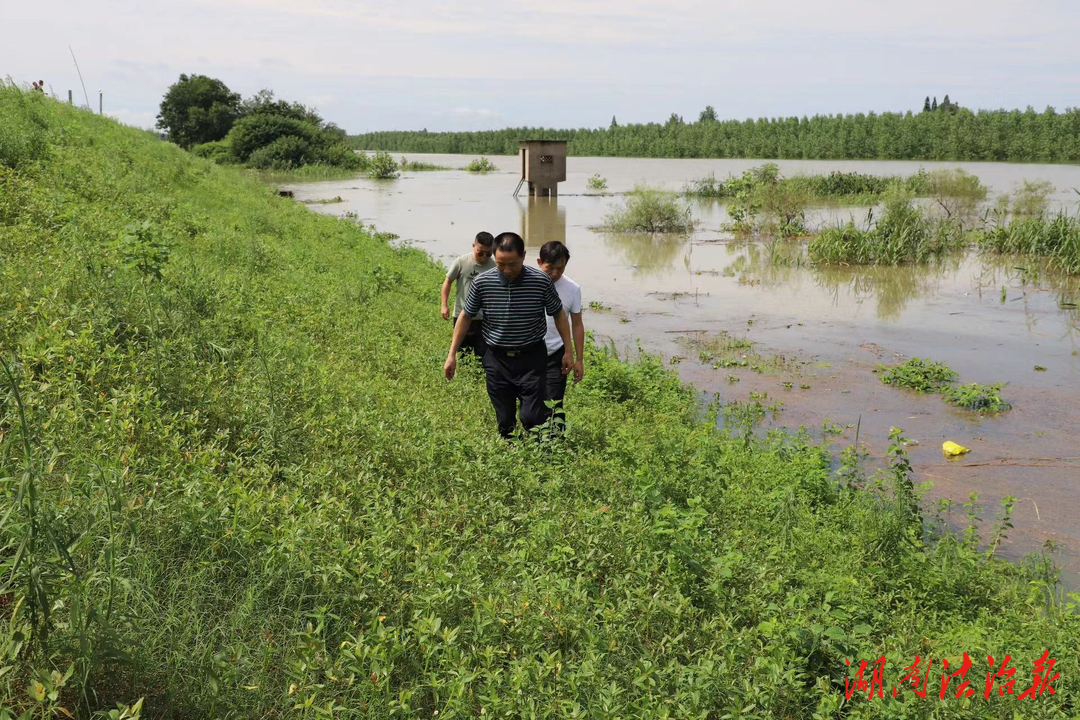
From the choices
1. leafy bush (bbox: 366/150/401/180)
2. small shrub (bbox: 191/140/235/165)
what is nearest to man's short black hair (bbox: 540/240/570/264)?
leafy bush (bbox: 366/150/401/180)

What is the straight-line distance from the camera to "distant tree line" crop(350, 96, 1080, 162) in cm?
5866

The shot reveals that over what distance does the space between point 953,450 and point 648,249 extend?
16412 millimetres

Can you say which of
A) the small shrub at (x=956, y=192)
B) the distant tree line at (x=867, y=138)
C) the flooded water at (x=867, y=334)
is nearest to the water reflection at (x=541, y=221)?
the flooded water at (x=867, y=334)

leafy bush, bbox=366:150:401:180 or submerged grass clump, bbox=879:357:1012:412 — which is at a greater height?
leafy bush, bbox=366:150:401:180

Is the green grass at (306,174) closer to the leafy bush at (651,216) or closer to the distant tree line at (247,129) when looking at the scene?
the distant tree line at (247,129)

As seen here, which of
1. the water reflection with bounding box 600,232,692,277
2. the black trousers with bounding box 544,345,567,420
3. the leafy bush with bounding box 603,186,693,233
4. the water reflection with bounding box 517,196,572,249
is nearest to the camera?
the black trousers with bounding box 544,345,567,420

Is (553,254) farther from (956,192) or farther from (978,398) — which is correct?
(956,192)

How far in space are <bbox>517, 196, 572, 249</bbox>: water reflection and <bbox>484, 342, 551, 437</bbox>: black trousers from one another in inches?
681

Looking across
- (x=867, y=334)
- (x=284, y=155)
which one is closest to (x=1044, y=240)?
(x=867, y=334)

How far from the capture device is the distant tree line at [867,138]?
58.7 meters

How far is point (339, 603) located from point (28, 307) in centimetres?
375

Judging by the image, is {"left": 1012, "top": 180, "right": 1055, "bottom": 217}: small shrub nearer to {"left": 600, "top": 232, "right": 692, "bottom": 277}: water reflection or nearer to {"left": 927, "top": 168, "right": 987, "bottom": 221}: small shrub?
{"left": 927, "top": 168, "right": 987, "bottom": 221}: small shrub

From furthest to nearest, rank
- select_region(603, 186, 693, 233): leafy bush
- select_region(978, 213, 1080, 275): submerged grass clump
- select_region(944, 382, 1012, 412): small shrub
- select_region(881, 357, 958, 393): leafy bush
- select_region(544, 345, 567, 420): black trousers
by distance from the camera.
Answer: select_region(603, 186, 693, 233): leafy bush < select_region(978, 213, 1080, 275): submerged grass clump < select_region(881, 357, 958, 393): leafy bush < select_region(944, 382, 1012, 412): small shrub < select_region(544, 345, 567, 420): black trousers

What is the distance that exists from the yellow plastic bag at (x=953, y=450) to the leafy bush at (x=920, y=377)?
6.74ft
